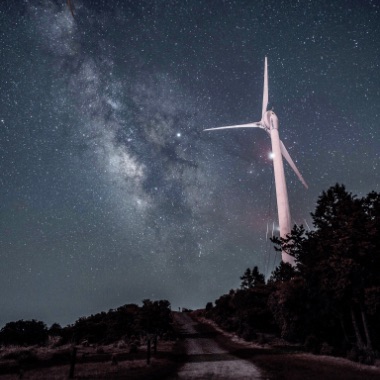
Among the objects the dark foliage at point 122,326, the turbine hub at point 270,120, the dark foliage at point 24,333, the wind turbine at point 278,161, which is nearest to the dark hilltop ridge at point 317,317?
the dark foliage at point 122,326

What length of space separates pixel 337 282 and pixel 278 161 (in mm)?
38862

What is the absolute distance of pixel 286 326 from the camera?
24672mm

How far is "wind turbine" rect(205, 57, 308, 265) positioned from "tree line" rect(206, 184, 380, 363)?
24.5 metres

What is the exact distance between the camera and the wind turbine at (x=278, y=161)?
52.1m

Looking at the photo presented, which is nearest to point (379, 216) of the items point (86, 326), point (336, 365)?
point (336, 365)

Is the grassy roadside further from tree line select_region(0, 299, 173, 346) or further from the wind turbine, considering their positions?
the wind turbine

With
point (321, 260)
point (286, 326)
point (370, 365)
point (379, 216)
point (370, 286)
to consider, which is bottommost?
point (370, 365)

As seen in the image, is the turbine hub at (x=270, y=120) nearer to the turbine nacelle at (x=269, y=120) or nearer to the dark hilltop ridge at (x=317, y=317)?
the turbine nacelle at (x=269, y=120)

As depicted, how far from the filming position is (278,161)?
55.2 m

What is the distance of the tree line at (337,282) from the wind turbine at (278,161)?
24507mm

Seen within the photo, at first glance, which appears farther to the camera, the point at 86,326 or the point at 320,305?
the point at 86,326

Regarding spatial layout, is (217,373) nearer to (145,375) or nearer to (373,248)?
(145,375)

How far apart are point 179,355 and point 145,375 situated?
8.45 metres

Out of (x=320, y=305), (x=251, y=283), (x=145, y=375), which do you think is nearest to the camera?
(x=145, y=375)
